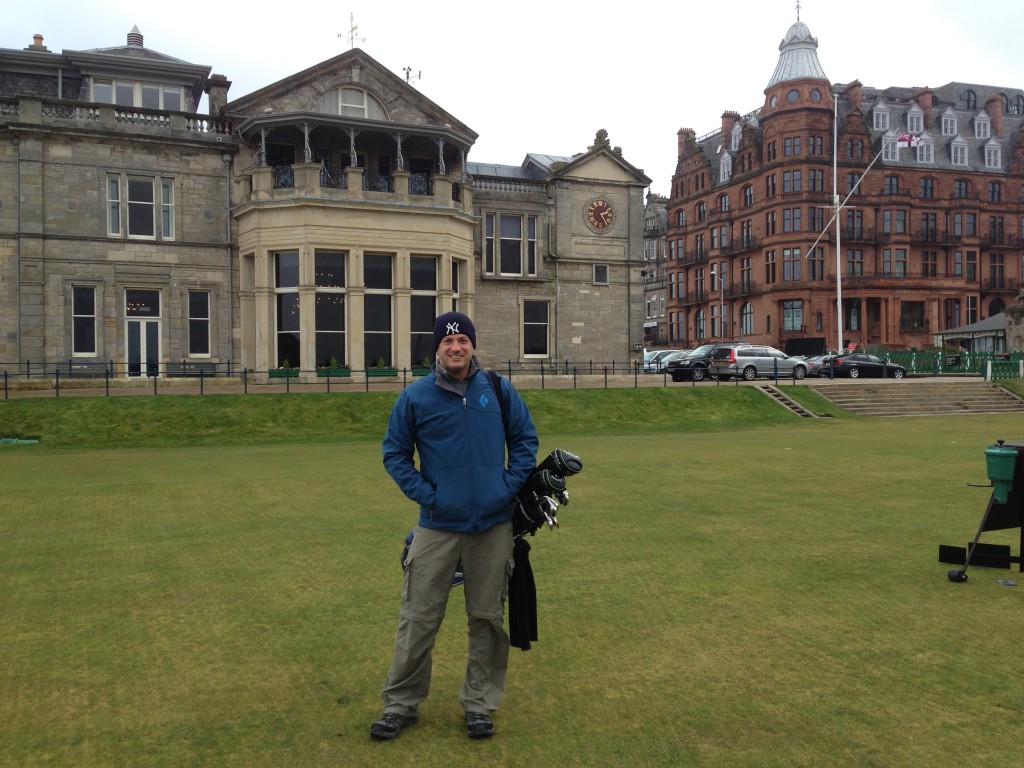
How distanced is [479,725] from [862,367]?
137 ft

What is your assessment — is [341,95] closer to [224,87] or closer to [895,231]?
[224,87]

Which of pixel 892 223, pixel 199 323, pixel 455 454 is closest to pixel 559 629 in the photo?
pixel 455 454

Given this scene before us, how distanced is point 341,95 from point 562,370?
536 inches

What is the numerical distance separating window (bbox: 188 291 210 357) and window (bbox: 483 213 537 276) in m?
Answer: 10.9

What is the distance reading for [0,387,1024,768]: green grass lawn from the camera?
4.58 m

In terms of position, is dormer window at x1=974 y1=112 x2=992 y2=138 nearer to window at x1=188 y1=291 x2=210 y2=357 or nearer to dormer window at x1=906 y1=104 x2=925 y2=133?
dormer window at x1=906 y1=104 x2=925 y2=133

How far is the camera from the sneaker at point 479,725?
460 cm

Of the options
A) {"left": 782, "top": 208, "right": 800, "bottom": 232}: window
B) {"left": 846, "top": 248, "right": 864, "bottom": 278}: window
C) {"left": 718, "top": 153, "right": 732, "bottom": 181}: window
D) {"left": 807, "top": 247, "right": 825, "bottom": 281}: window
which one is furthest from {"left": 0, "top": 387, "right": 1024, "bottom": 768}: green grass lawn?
{"left": 718, "top": 153, "right": 732, "bottom": 181}: window

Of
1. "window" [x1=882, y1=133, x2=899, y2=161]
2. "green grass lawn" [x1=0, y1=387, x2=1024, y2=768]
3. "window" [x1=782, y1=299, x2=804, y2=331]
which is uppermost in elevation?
"window" [x1=882, y1=133, x2=899, y2=161]

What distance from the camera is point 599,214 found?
3784cm

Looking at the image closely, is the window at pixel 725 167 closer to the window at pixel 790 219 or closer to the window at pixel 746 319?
the window at pixel 790 219

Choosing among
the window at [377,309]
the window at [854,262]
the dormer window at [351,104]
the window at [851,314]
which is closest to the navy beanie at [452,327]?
the window at [377,309]

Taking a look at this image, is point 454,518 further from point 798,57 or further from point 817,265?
point 798,57

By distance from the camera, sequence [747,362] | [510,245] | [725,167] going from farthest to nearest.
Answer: [725,167] < [747,362] < [510,245]
